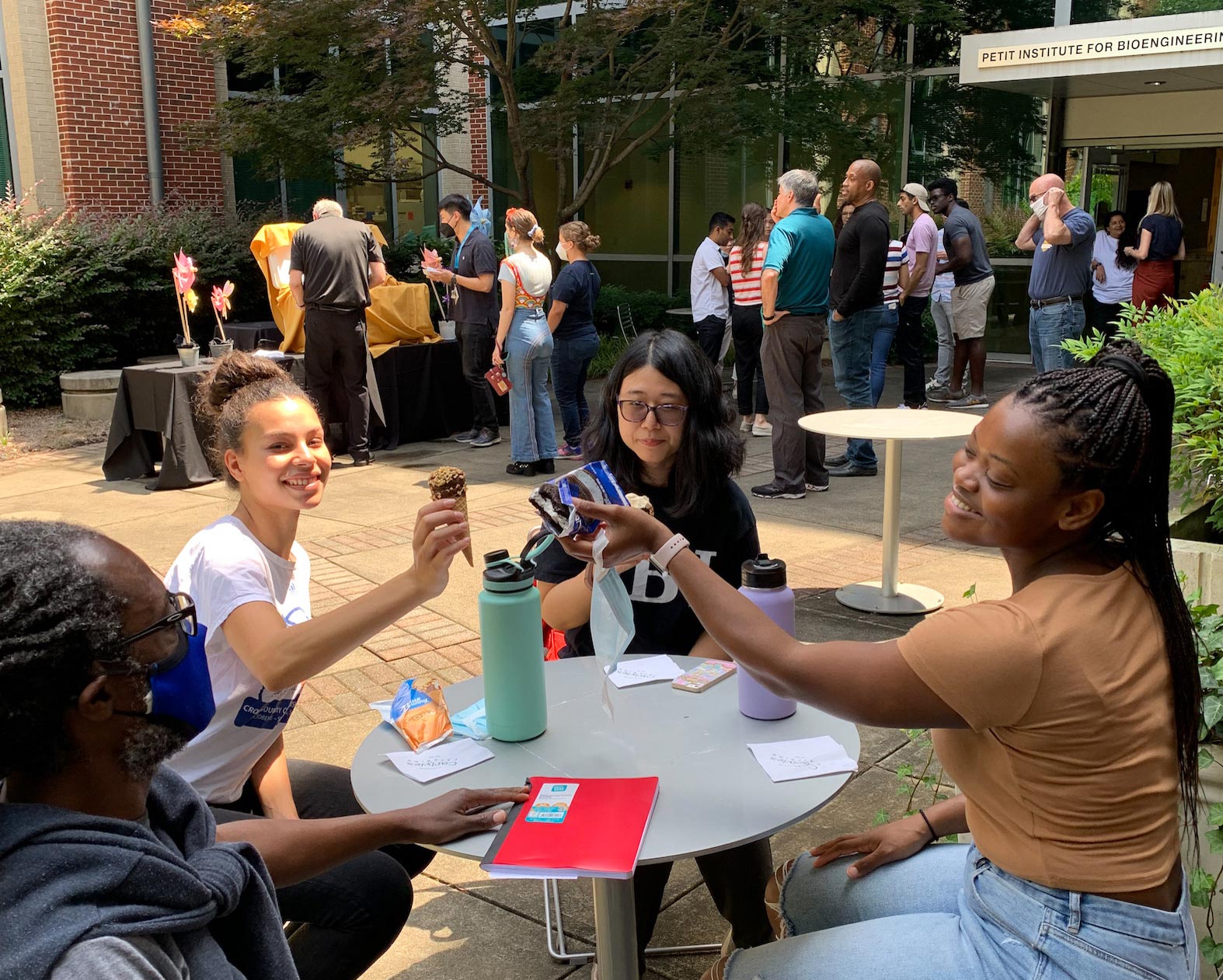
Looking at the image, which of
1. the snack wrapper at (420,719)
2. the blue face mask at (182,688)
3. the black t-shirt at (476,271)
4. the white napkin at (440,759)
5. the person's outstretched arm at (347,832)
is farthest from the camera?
the black t-shirt at (476,271)

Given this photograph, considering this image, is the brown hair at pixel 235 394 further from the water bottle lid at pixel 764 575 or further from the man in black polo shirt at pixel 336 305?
the man in black polo shirt at pixel 336 305

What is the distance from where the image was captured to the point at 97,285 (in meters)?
11.6

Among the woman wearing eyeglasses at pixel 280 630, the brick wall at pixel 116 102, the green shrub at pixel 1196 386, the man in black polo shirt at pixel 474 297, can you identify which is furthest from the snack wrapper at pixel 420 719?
the brick wall at pixel 116 102

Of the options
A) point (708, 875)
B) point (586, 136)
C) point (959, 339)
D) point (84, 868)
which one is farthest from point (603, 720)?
point (586, 136)

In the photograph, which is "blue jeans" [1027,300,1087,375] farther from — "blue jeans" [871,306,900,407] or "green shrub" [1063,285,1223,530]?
"green shrub" [1063,285,1223,530]

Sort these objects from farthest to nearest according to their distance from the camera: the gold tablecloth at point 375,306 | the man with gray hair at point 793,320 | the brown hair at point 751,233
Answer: the gold tablecloth at point 375,306, the brown hair at point 751,233, the man with gray hair at point 793,320

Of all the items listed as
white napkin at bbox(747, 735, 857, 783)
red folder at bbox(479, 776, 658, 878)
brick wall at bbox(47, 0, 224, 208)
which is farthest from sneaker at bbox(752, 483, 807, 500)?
brick wall at bbox(47, 0, 224, 208)

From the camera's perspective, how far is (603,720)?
2314 millimetres

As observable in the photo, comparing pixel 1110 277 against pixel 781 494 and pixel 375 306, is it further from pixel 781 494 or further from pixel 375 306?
pixel 375 306

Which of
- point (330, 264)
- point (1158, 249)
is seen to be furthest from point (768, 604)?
point (1158, 249)

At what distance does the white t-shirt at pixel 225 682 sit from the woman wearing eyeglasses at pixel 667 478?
726 millimetres

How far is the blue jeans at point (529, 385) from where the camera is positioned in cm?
816

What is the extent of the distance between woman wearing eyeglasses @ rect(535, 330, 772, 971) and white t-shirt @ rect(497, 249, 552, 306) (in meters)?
5.05

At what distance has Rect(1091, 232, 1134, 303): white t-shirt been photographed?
10594 millimetres
